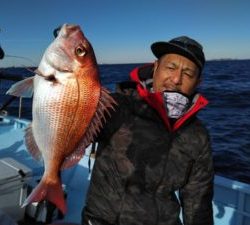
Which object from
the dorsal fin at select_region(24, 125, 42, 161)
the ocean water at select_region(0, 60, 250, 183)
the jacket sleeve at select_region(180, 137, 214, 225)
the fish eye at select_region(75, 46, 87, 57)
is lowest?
the ocean water at select_region(0, 60, 250, 183)

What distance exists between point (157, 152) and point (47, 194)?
1092 millimetres

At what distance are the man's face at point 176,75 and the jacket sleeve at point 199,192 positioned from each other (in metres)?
0.51

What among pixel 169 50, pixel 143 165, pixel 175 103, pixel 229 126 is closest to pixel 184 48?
pixel 169 50

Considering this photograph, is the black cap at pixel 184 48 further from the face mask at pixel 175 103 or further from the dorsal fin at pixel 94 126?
the dorsal fin at pixel 94 126

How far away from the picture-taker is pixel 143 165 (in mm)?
3014

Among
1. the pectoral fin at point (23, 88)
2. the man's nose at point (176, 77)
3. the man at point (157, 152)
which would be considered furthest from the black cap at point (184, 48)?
the pectoral fin at point (23, 88)

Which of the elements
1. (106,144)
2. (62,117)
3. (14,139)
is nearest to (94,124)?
(62,117)

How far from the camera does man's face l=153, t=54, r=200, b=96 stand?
3154mm

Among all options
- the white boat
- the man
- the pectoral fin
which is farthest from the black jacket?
the white boat

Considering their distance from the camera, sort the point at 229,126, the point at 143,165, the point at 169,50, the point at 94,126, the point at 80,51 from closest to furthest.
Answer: the point at 80,51 < the point at 94,126 < the point at 143,165 < the point at 169,50 < the point at 229,126

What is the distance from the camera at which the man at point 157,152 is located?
9.78 ft

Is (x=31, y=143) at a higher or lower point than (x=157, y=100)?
lower

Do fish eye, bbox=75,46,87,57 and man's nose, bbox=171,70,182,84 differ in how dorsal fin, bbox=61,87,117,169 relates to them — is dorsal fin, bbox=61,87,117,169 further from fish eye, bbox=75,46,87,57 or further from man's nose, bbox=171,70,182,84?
man's nose, bbox=171,70,182,84

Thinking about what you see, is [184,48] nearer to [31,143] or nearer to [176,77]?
[176,77]
